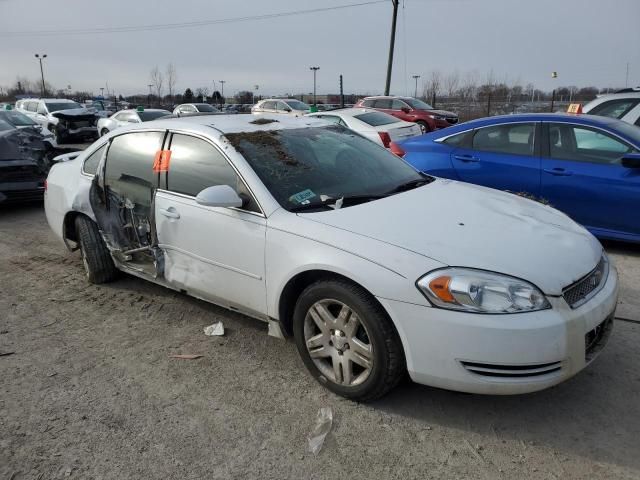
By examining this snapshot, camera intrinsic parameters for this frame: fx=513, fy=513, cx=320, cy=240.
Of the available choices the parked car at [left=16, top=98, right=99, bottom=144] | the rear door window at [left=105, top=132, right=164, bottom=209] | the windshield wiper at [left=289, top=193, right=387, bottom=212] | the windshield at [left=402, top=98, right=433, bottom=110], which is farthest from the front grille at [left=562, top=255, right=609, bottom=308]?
the parked car at [left=16, top=98, right=99, bottom=144]

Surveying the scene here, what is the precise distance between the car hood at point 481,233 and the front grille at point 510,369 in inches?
14.2

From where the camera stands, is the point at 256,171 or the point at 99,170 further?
the point at 99,170

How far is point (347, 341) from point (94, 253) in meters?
2.83

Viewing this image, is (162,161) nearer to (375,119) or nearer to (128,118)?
(375,119)

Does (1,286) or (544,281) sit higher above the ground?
(544,281)

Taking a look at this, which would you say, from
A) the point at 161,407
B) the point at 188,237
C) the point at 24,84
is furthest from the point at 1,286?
the point at 24,84

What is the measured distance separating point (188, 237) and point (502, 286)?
2.10 meters

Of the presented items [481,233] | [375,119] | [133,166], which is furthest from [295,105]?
[481,233]

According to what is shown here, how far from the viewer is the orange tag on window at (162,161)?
3.79m

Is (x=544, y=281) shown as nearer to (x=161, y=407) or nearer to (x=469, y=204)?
(x=469, y=204)

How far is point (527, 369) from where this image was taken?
2449mm

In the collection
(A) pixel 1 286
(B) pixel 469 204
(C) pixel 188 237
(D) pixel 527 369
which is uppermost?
(B) pixel 469 204

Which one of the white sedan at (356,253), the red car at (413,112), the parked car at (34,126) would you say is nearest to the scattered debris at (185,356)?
the white sedan at (356,253)

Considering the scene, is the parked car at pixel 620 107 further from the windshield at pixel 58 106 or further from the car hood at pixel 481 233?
the windshield at pixel 58 106
